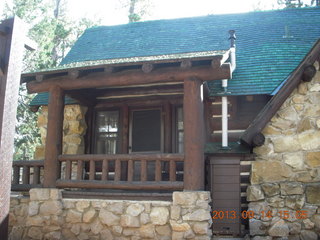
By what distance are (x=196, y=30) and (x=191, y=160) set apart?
6753 millimetres

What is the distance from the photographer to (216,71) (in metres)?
6.70

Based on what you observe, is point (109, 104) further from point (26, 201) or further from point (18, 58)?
point (18, 58)

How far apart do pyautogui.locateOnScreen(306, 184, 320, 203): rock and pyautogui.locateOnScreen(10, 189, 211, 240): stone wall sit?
211cm

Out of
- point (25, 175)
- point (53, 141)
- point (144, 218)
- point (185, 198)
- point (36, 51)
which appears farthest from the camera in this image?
point (36, 51)

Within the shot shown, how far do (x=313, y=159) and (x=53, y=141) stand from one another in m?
5.38

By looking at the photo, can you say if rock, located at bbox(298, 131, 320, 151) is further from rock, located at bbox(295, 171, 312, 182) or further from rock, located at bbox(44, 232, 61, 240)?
rock, located at bbox(44, 232, 61, 240)

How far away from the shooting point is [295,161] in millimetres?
7184

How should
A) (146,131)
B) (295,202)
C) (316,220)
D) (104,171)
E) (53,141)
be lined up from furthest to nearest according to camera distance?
(146,131) → (53,141) → (104,171) → (295,202) → (316,220)

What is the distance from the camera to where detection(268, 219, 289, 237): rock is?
22.7ft

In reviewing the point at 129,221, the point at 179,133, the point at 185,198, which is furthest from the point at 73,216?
the point at 179,133

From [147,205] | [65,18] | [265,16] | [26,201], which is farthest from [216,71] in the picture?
[65,18]

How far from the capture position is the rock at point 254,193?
7160mm

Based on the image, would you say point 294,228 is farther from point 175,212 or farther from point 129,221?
point 129,221
